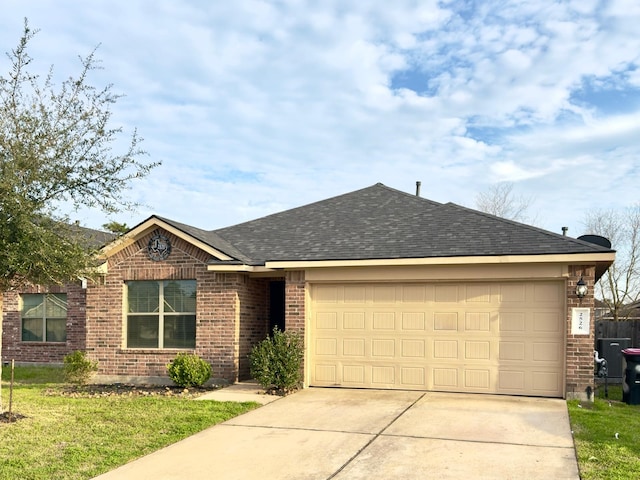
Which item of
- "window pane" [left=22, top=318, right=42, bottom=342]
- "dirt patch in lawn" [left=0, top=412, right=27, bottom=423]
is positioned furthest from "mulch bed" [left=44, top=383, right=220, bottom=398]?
"window pane" [left=22, top=318, right=42, bottom=342]

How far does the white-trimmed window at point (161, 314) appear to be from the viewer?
1429 centimetres

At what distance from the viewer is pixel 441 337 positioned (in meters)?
12.5

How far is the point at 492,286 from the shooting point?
12.3m

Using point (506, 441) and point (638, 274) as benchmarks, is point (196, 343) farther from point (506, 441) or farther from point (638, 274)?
point (638, 274)

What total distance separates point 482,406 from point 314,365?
3.86 metres

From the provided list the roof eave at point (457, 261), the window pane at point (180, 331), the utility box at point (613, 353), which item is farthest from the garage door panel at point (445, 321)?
the window pane at point (180, 331)

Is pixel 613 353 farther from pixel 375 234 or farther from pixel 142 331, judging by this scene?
pixel 142 331

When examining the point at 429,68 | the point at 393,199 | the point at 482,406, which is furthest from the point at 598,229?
the point at 482,406

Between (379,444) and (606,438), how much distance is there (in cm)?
309

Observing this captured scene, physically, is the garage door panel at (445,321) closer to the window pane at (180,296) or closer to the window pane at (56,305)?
the window pane at (180,296)

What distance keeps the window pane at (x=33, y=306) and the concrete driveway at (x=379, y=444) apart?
11.2 meters

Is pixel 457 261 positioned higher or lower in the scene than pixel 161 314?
higher

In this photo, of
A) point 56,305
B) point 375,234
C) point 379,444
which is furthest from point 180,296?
point 379,444

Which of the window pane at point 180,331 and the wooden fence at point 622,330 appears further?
the wooden fence at point 622,330
